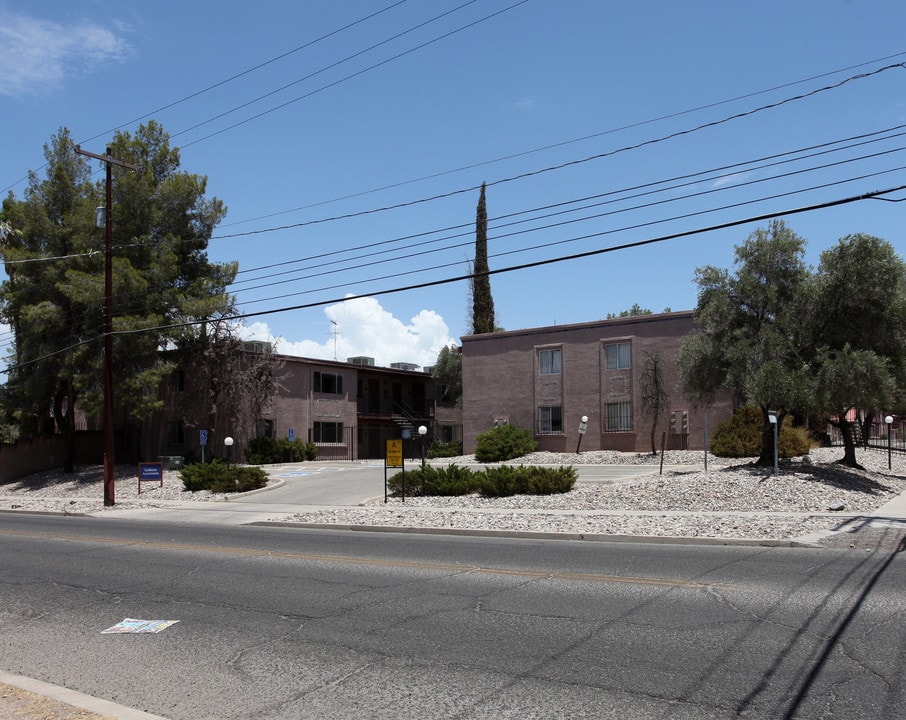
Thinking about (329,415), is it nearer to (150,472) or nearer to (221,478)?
(150,472)

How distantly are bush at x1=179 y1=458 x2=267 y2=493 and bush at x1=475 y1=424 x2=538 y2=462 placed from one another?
11.2m

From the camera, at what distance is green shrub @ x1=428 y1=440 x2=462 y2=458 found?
4222 cm

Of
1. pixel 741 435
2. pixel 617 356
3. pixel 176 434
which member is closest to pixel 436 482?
pixel 741 435

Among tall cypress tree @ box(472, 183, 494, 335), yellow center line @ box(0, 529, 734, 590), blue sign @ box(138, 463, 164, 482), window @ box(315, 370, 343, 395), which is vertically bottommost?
yellow center line @ box(0, 529, 734, 590)

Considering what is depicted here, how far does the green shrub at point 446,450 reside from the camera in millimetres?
42219

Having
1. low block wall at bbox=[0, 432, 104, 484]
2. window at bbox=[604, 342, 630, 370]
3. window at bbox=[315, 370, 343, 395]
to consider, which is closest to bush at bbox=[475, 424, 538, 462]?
window at bbox=[604, 342, 630, 370]

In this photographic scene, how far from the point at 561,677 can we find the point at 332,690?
1704mm

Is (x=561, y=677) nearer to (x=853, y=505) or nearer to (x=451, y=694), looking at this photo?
(x=451, y=694)

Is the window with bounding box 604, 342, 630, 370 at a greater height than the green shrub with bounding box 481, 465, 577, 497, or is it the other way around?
the window with bounding box 604, 342, 630, 370

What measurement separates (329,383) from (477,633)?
39.6 meters

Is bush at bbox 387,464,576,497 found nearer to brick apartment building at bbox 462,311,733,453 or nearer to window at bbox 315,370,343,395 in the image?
brick apartment building at bbox 462,311,733,453

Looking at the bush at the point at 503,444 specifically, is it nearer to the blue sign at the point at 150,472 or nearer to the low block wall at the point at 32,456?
the blue sign at the point at 150,472

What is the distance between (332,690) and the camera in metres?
5.87

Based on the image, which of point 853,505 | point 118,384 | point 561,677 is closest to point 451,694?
point 561,677
